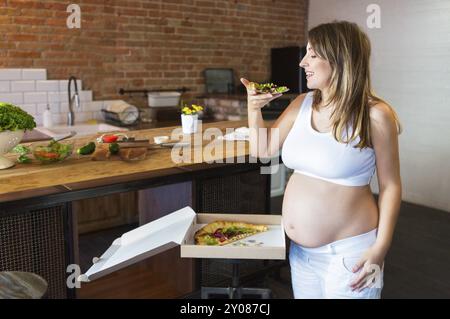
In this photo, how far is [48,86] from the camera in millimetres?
4680

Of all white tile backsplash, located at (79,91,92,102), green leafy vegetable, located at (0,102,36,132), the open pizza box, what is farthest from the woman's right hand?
white tile backsplash, located at (79,91,92,102)

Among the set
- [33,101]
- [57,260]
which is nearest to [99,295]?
[57,260]

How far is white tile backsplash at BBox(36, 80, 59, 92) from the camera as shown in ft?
15.2

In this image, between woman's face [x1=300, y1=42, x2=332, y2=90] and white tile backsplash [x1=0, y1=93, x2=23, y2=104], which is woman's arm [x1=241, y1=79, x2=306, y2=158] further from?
white tile backsplash [x1=0, y1=93, x2=23, y2=104]

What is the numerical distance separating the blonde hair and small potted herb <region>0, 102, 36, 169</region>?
133 centimetres

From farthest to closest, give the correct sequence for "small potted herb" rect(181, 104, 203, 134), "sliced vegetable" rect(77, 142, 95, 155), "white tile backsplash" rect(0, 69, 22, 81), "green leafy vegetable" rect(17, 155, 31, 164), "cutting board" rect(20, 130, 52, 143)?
"white tile backsplash" rect(0, 69, 22, 81) < "cutting board" rect(20, 130, 52, 143) < "small potted herb" rect(181, 104, 203, 134) < "sliced vegetable" rect(77, 142, 95, 155) < "green leafy vegetable" rect(17, 155, 31, 164)

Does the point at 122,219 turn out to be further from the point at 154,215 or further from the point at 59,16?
the point at 59,16

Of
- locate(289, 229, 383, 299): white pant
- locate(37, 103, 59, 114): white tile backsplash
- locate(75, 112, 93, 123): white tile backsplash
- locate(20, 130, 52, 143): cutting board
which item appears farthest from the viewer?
locate(75, 112, 93, 123): white tile backsplash

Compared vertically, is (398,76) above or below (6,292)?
above

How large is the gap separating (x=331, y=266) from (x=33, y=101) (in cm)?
384

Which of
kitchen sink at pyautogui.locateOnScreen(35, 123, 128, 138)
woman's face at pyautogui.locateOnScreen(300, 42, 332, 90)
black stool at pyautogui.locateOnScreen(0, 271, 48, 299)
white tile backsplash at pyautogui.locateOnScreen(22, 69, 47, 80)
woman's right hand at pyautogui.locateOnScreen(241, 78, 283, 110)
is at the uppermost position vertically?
white tile backsplash at pyautogui.locateOnScreen(22, 69, 47, 80)

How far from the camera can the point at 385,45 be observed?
532cm

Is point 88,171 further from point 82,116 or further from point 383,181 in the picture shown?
point 82,116

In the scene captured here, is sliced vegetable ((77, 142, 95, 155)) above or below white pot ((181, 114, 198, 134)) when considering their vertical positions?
below
